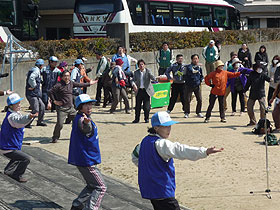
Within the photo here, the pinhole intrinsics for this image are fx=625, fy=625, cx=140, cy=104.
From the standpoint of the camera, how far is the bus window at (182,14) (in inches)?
1225

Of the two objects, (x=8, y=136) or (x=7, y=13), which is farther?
(x=7, y=13)

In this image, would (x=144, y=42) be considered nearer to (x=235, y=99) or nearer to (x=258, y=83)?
(x=235, y=99)

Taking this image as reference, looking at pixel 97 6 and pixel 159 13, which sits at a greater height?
pixel 97 6

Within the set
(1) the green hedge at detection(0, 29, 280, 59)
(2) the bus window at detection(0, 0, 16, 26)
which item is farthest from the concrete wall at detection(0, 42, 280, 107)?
(2) the bus window at detection(0, 0, 16, 26)

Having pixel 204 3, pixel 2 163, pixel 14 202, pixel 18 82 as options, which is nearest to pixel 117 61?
pixel 18 82

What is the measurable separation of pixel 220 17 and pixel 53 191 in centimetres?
2515

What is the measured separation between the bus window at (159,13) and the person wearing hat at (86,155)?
22581 millimetres

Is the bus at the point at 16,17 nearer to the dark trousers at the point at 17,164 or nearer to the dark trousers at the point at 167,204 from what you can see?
the dark trousers at the point at 17,164

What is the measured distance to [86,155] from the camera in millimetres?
8039

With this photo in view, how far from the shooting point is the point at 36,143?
45.9 ft

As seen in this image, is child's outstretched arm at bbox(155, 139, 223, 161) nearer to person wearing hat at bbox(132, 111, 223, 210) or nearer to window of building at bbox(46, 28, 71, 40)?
person wearing hat at bbox(132, 111, 223, 210)

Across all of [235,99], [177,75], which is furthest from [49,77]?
[235,99]

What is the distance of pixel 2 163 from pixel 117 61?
21.1ft

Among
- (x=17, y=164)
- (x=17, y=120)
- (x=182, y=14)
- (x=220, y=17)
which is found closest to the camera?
(x=17, y=120)
